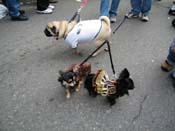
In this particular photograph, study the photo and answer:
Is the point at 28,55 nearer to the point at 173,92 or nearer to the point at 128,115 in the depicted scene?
the point at 128,115

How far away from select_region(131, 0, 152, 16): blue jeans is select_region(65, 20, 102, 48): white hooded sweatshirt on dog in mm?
1366

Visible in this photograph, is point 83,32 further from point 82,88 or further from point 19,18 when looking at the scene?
point 19,18

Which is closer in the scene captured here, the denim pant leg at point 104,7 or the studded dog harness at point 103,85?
the studded dog harness at point 103,85

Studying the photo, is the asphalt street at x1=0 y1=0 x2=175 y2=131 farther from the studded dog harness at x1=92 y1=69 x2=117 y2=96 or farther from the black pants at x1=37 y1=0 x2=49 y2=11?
the black pants at x1=37 y1=0 x2=49 y2=11

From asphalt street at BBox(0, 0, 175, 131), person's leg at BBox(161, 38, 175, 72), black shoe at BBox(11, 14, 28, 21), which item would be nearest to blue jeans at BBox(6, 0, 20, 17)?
black shoe at BBox(11, 14, 28, 21)

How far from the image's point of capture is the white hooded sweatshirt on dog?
2641 millimetres

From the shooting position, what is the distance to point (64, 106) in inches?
90.4

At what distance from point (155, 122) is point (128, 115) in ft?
0.81

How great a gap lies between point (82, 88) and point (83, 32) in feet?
2.06

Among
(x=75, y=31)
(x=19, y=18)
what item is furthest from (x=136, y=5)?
(x=19, y=18)

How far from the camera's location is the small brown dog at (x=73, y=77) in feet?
7.18

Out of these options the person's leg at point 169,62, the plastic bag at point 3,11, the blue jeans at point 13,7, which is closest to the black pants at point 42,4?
the blue jeans at point 13,7

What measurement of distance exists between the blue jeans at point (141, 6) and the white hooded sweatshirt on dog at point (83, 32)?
137 centimetres

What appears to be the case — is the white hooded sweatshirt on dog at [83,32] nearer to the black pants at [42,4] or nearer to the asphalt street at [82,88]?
the asphalt street at [82,88]
